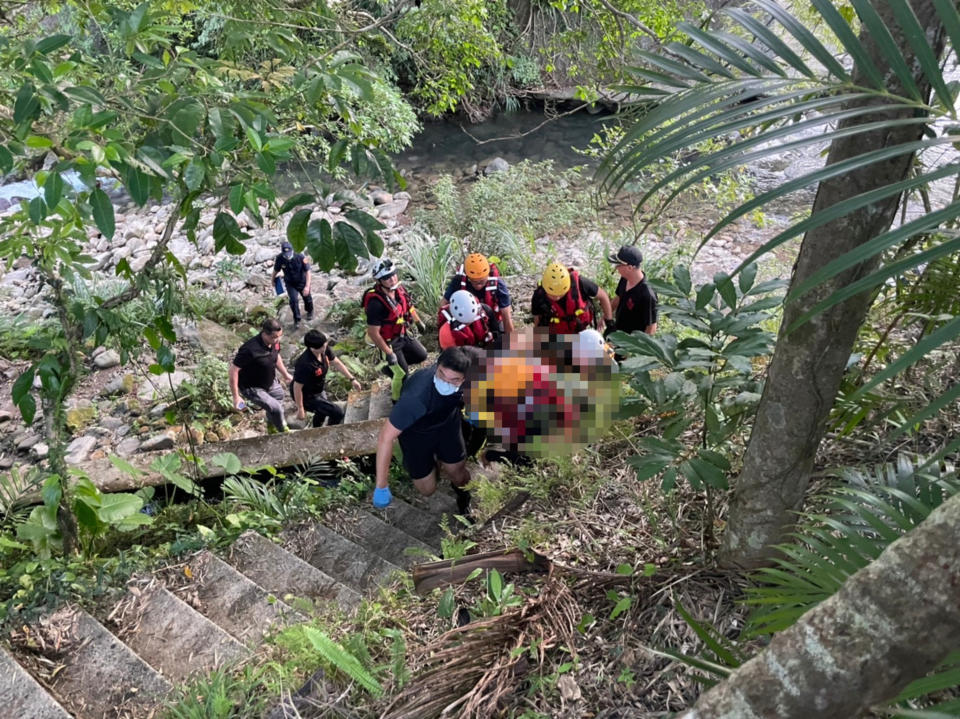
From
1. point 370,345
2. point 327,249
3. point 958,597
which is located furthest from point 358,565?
point 370,345

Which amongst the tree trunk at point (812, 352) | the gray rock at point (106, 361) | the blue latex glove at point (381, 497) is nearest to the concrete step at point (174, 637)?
the blue latex glove at point (381, 497)

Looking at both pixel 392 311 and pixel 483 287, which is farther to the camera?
pixel 392 311

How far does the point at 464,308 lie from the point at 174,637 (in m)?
2.72

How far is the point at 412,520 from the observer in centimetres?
463

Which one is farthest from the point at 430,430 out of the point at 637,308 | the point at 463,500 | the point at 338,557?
the point at 637,308

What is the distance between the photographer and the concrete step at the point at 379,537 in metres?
4.21

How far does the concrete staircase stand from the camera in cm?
304

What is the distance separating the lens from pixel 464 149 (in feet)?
48.0

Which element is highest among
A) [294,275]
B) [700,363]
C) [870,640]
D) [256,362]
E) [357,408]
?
[870,640]

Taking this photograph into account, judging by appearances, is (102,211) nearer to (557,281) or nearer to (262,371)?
(557,281)

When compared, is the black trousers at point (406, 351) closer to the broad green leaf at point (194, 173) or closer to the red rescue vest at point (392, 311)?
the red rescue vest at point (392, 311)

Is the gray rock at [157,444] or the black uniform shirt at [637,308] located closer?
the black uniform shirt at [637,308]

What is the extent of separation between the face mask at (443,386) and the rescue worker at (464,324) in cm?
114

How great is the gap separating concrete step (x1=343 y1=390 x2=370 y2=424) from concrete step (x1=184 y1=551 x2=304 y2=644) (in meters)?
2.22
